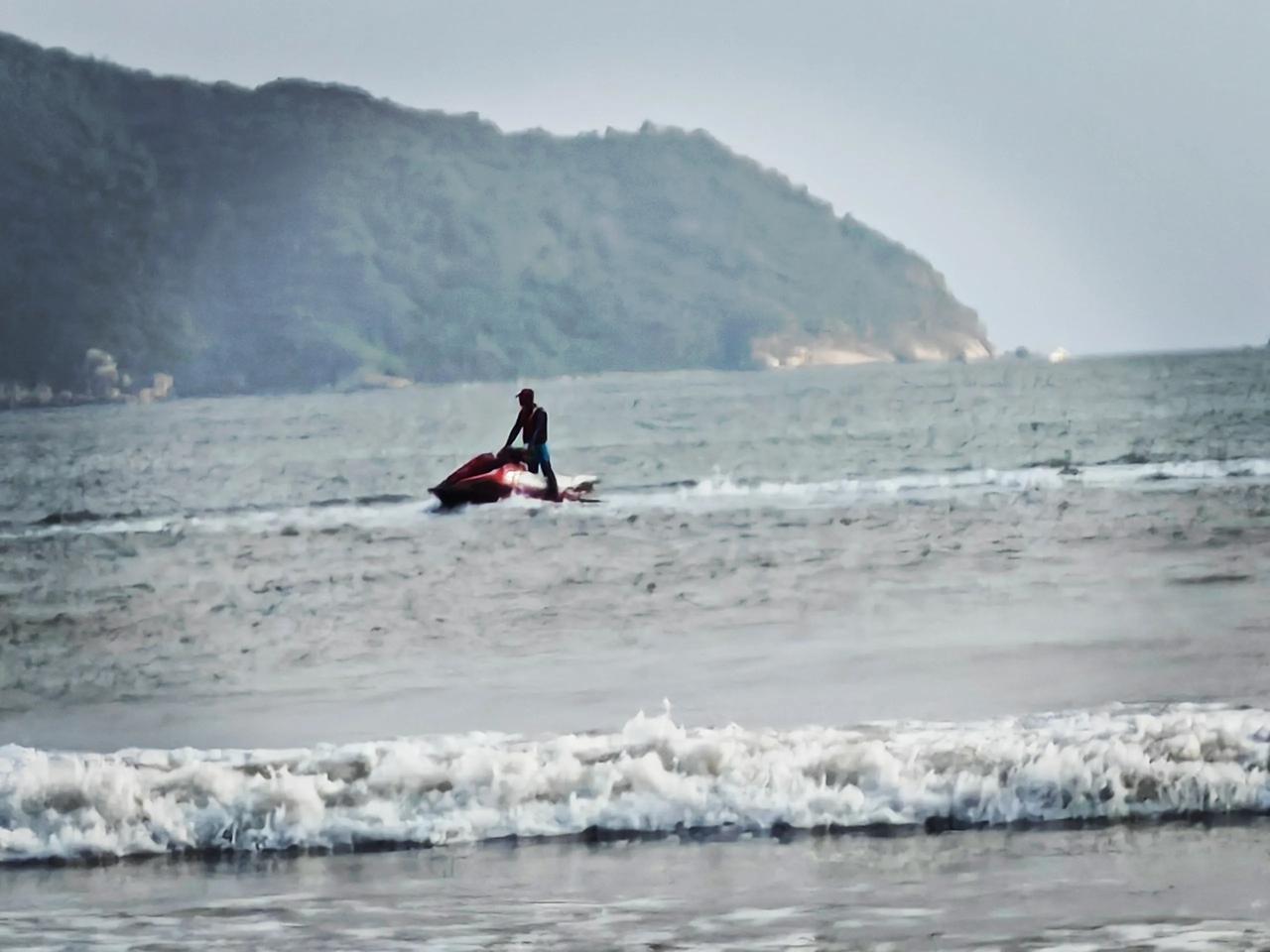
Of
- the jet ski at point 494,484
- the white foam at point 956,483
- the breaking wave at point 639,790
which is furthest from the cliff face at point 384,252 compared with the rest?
the breaking wave at point 639,790

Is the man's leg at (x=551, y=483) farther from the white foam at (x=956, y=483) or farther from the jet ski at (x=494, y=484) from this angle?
the white foam at (x=956, y=483)

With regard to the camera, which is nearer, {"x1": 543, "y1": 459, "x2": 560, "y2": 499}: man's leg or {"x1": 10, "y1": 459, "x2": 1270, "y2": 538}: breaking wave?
{"x1": 543, "y1": 459, "x2": 560, "y2": 499}: man's leg

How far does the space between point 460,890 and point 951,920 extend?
100 centimetres

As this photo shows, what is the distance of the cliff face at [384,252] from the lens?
54.2 ft

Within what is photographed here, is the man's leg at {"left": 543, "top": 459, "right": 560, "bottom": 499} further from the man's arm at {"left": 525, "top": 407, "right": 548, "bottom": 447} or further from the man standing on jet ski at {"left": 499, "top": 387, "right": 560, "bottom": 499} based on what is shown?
the man's arm at {"left": 525, "top": 407, "right": 548, "bottom": 447}

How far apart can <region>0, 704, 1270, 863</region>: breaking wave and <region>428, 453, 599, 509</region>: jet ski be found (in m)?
6.87

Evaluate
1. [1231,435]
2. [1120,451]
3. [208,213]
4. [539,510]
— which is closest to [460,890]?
[539,510]

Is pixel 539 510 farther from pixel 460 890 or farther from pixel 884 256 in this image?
pixel 460 890

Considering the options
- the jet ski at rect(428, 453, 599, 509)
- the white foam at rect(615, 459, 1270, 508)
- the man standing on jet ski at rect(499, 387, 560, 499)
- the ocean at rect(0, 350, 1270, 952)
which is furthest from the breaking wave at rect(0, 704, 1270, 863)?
the white foam at rect(615, 459, 1270, 508)

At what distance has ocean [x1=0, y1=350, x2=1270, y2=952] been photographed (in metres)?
3.21

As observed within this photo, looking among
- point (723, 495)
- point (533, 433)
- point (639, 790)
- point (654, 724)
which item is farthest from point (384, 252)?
point (639, 790)

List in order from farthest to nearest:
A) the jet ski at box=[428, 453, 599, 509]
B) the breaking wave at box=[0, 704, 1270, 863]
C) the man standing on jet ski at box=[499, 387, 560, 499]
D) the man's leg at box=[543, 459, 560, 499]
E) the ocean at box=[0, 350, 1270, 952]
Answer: the jet ski at box=[428, 453, 599, 509] < the man's leg at box=[543, 459, 560, 499] < the man standing on jet ski at box=[499, 387, 560, 499] < the breaking wave at box=[0, 704, 1270, 863] < the ocean at box=[0, 350, 1270, 952]

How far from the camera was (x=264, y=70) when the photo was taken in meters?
9.59

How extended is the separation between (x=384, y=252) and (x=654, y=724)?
19.8 m
